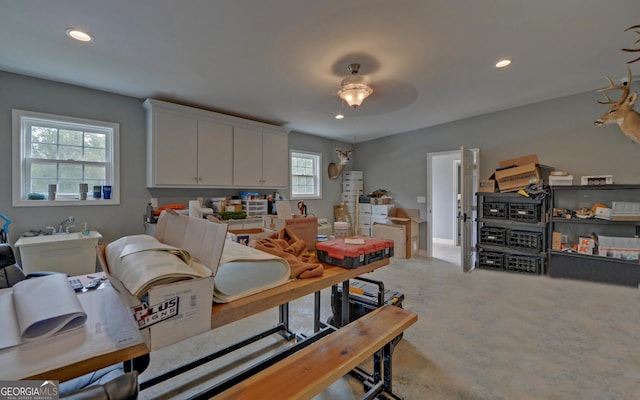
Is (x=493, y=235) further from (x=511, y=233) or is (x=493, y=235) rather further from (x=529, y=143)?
(x=529, y=143)

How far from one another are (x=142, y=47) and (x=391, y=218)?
4670 millimetres

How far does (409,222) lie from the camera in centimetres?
515

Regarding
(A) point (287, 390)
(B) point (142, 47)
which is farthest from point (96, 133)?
(A) point (287, 390)

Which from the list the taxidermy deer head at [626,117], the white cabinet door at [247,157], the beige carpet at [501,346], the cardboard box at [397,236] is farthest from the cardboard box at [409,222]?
the taxidermy deer head at [626,117]

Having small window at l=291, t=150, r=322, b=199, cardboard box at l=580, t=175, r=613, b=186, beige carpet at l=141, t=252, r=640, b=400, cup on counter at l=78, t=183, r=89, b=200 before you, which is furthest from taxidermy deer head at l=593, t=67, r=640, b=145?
cup on counter at l=78, t=183, r=89, b=200

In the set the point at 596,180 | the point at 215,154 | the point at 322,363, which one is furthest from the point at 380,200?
the point at 322,363

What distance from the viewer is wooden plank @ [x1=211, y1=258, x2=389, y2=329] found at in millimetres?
929

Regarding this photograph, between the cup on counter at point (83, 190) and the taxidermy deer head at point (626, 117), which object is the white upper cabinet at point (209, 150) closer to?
the cup on counter at point (83, 190)

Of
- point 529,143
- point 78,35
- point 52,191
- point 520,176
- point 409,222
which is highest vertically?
point 78,35

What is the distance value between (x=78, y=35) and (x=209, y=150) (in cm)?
189

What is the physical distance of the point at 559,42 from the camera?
2.38m

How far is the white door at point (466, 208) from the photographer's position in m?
4.20

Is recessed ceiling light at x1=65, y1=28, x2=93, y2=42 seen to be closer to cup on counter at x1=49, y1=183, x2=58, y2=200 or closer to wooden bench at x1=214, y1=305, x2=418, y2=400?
cup on counter at x1=49, y1=183, x2=58, y2=200

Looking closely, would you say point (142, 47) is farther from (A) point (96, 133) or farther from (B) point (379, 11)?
(B) point (379, 11)
